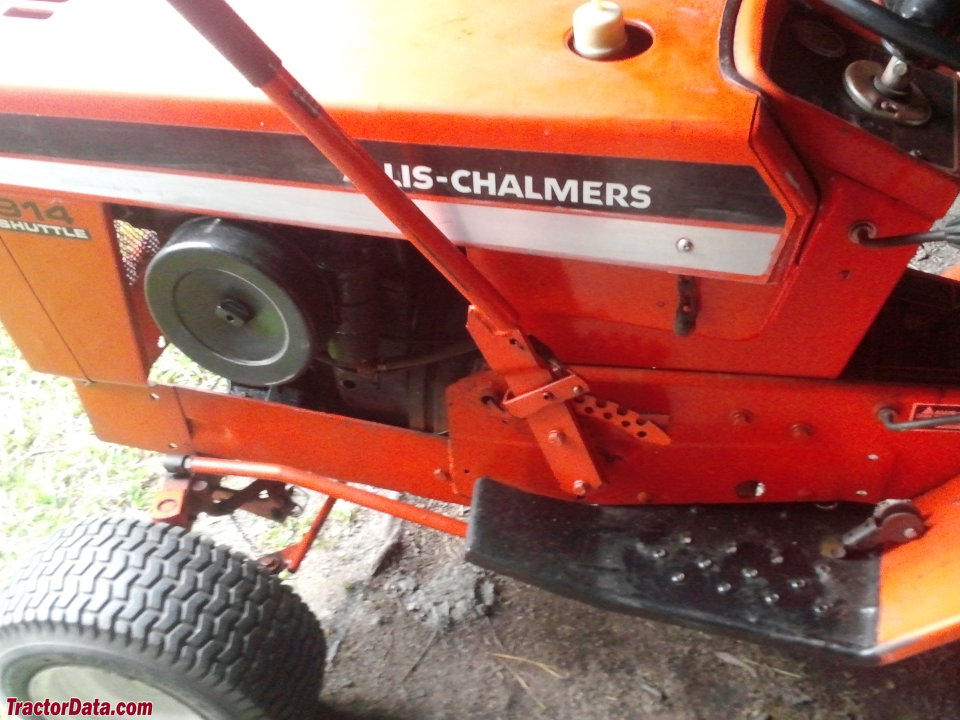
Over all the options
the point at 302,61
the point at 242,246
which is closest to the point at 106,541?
the point at 242,246

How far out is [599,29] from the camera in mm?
1000

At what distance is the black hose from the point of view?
848 mm

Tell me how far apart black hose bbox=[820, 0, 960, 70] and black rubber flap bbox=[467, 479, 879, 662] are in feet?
2.56

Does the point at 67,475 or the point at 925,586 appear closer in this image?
the point at 925,586

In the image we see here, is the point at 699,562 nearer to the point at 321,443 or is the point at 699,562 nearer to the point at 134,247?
the point at 321,443

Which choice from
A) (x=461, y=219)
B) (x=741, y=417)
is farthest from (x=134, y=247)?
(x=741, y=417)

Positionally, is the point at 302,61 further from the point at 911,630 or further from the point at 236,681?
the point at 911,630

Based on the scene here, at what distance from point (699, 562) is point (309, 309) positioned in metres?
0.72

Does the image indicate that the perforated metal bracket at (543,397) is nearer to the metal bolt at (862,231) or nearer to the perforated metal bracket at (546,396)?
the perforated metal bracket at (546,396)

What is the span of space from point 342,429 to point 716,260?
2.42 ft

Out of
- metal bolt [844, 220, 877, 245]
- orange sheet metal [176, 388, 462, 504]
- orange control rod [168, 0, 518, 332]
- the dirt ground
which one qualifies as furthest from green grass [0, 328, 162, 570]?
metal bolt [844, 220, 877, 245]

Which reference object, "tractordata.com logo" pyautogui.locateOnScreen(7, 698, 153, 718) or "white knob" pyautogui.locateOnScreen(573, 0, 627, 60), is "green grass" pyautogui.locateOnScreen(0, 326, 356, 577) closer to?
"tractordata.com logo" pyautogui.locateOnScreen(7, 698, 153, 718)

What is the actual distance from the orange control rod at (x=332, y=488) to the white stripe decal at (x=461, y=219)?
53 cm

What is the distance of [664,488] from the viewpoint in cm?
140
